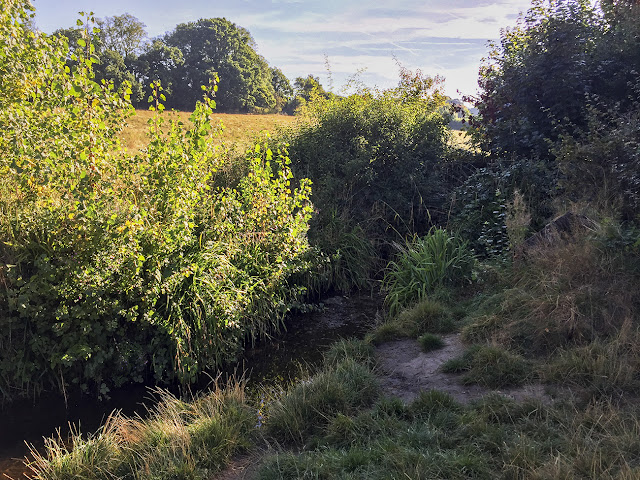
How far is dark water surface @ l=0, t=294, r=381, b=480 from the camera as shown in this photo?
4.67 m

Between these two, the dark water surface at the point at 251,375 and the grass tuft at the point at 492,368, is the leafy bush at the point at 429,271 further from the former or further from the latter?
the grass tuft at the point at 492,368

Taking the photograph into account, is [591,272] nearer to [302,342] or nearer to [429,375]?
[429,375]

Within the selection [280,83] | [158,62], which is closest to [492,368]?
[158,62]

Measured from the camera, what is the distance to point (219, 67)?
132ft

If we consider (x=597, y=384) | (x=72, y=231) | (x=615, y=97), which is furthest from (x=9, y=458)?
(x=615, y=97)

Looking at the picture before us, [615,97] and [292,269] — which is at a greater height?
[615,97]

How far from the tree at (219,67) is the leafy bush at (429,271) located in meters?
34.8

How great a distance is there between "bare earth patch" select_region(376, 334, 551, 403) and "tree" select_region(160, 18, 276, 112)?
36.7 m

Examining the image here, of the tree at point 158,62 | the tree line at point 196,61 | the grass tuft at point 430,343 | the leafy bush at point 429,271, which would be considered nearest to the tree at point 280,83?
the tree line at point 196,61

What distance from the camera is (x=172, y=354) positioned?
18.2 ft

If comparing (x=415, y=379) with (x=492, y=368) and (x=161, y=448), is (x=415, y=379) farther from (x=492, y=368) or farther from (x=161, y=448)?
(x=161, y=448)

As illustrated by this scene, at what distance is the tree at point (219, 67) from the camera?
39312 millimetres

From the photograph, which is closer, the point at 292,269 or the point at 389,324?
the point at 389,324

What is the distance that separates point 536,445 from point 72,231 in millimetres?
4953
